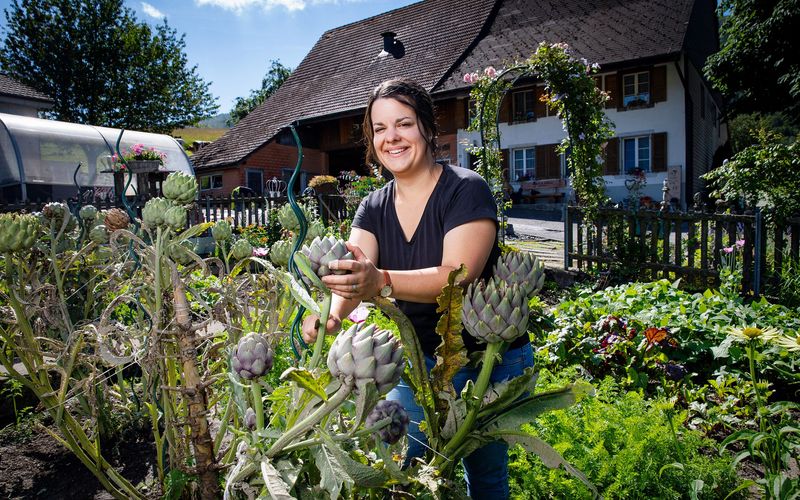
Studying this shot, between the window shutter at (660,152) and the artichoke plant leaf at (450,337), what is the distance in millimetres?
17454

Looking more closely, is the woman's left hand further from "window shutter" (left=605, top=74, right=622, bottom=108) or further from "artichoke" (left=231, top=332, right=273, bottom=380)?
"window shutter" (left=605, top=74, right=622, bottom=108)

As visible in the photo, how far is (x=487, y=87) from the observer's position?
8.33 m

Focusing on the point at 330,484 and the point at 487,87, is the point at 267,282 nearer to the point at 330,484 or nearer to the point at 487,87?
the point at 330,484

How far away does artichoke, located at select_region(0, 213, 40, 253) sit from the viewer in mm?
1331

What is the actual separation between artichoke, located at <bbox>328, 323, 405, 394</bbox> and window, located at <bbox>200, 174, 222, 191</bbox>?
21554 millimetres

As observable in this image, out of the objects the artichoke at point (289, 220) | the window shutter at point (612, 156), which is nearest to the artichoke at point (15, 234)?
the artichoke at point (289, 220)

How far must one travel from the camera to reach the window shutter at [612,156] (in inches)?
671

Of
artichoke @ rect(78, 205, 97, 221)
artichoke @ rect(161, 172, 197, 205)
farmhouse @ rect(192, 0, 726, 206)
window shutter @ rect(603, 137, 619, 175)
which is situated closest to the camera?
artichoke @ rect(161, 172, 197, 205)

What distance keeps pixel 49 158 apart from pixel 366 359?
14684 mm

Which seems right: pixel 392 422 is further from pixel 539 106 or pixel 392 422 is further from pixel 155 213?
pixel 539 106

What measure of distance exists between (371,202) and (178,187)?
0.64 metres

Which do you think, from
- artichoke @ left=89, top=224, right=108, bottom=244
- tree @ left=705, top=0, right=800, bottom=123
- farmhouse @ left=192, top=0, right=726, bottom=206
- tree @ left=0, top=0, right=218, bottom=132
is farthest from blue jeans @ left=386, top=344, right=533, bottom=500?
tree @ left=0, top=0, right=218, bottom=132

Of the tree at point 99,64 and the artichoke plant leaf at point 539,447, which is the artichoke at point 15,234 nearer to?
the artichoke plant leaf at point 539,447

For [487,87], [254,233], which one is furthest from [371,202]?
[254,233]
